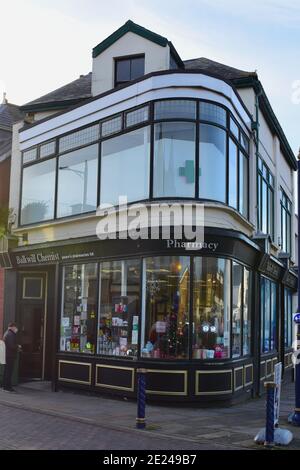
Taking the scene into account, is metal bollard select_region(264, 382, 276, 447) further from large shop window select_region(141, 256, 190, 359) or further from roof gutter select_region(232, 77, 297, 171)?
roof gutter select_region(232, 77, 297, 171)

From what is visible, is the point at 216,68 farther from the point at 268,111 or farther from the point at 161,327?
the point at 161,327

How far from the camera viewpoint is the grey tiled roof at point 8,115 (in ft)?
72.8

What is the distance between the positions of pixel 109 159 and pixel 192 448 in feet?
27.2

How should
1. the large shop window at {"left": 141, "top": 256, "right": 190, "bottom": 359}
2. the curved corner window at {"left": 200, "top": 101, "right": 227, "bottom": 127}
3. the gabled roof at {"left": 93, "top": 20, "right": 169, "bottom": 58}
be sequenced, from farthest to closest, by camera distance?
1. the gabled roof at {"left": 93, "top": 20, "right": 169, "bottom": 58}
2. the curved corner window at {"left": 200, "top": 101, "right": 227, "bottom": 127}
3. the large shop window at {"left": 141, "top": 256, "right": 190, "bottom": 359}

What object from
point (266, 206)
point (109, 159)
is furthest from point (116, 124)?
point (266, 206)

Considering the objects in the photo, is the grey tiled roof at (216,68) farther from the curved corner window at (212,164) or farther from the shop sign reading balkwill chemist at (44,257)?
the shop sign reading balkwill chemist at (44,257)

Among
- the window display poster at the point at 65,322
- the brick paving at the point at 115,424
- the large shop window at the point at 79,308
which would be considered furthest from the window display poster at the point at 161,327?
the window display poster at the point at 65,322

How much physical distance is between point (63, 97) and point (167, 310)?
26.8 feet

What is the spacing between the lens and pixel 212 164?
1373cm

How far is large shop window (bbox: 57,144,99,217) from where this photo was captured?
50.9 feet

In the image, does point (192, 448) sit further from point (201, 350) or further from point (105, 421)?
point (201, 350)

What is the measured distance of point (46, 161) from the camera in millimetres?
17062

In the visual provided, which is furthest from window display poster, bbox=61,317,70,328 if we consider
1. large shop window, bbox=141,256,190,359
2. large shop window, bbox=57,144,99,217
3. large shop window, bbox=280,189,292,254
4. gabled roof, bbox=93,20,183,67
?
large shop window, bbox=280,189,292,254

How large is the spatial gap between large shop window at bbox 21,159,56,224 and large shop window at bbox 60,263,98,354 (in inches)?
82.6
